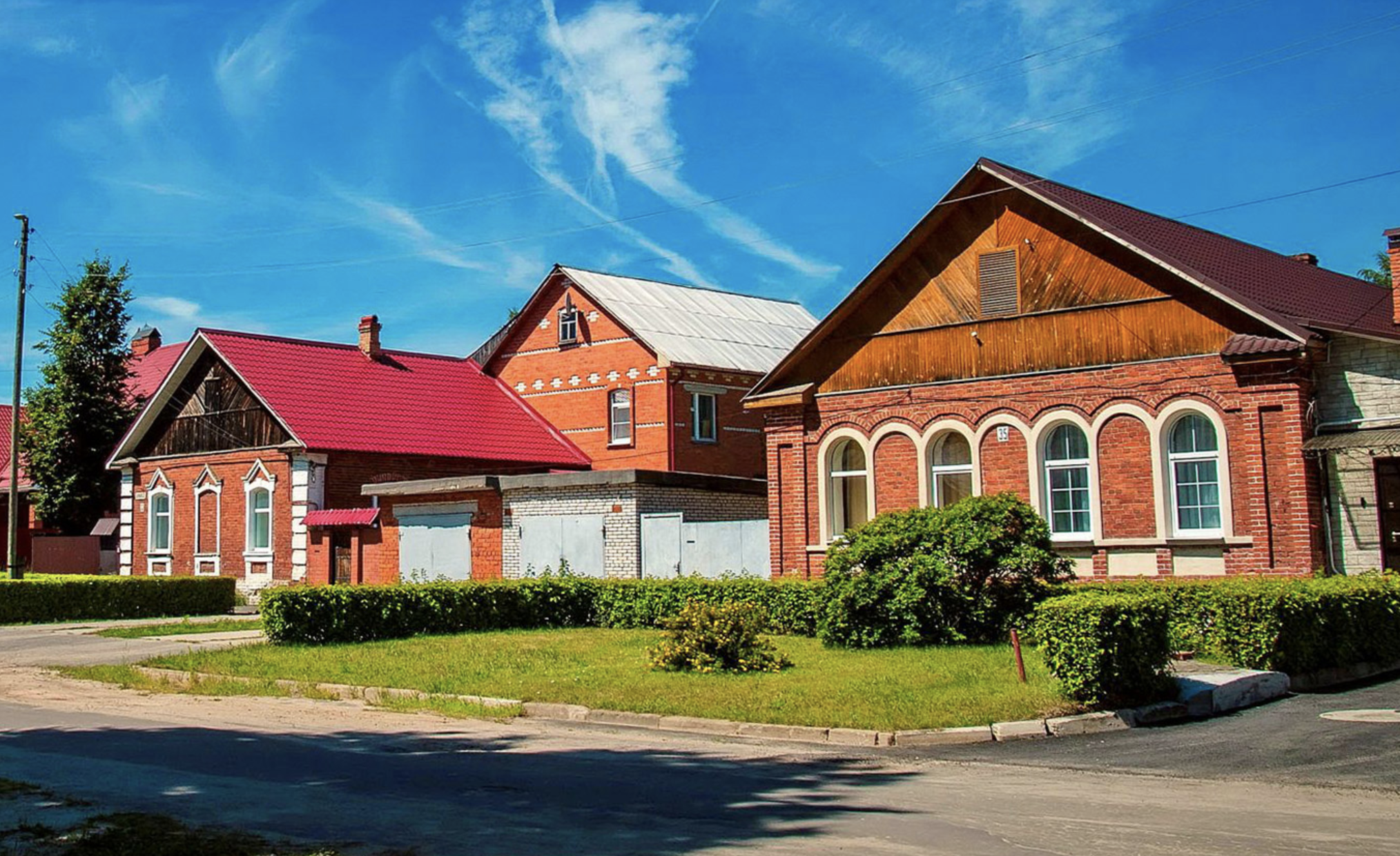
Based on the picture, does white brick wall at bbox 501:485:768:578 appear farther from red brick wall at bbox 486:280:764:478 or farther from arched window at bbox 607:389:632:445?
arched window at bbox 607:389:632:445

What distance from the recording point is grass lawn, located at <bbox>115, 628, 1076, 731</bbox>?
13.2 metres

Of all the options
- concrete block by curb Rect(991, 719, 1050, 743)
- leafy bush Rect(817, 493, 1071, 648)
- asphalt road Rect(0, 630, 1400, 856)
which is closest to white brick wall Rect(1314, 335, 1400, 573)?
leafy bush Rect(817, 493, 1071, 648)

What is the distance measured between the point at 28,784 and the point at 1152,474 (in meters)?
17.7

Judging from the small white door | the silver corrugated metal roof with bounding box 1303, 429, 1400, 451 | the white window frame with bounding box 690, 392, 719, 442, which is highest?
the white window frame with bounding box 690, 392, 719, 442

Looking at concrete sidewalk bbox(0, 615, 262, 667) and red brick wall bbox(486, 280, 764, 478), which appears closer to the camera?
concrete sidewalk bbox(0, 615, 262, 667)

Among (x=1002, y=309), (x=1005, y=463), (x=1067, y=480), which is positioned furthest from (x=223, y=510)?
(x=1067, y=480)

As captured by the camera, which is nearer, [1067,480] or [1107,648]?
[1107,648]

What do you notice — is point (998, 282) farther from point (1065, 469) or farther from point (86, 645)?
point (86, 645)

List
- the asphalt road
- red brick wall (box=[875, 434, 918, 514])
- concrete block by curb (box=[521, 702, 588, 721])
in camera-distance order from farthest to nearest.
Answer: red brick wall (box=[875, 434, 918, 514])
concrete block by curb (box=[521, 702, 588, 721])
the asphalt road

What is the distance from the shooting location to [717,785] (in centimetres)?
959

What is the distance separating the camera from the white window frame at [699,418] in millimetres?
38094

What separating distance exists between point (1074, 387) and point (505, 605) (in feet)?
36.3

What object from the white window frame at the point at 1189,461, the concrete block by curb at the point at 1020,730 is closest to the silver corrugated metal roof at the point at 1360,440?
the white window frame at the point at 1189,461

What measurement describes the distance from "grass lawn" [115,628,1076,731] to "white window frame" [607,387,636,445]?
17.0 meters
